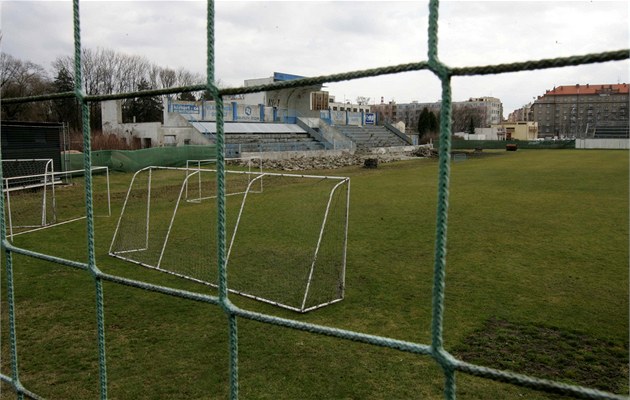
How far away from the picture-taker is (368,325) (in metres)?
4.48

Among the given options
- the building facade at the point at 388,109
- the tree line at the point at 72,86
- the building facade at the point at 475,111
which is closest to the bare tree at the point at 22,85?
the tree line at the point at 72,86

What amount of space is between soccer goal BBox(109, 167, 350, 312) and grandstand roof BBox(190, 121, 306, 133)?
589 inches

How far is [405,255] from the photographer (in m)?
→ 7.06

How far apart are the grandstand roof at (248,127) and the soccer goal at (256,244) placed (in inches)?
589

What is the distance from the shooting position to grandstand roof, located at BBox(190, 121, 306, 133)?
27188 mm

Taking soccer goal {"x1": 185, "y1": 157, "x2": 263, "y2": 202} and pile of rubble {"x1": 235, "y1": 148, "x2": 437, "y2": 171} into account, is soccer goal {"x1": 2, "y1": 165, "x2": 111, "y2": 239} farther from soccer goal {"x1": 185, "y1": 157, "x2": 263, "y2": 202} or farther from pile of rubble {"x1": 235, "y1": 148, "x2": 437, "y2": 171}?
pile of rubble {"x1": 235, "y1": 148, "x2": 437, "y2": 171}

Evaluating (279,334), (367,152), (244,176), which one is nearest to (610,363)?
(279,334)

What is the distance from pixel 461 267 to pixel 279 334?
3.03 metres

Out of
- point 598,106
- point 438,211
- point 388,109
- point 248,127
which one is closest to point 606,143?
point 248,127

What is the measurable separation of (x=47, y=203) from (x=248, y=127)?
1923 centimetres

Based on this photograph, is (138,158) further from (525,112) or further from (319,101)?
(319,101)

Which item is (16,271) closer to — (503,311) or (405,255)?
(405,255)

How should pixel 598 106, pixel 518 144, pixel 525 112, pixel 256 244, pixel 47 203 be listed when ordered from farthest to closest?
1. pixel 518 144
2. pixel 525 112
3. pixel 47 203
4. pixel 256 244
5. pixel 598 106

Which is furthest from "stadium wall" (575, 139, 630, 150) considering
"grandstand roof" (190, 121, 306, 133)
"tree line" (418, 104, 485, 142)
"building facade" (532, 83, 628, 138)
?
"tree line" (418, 104, 485, 142)
